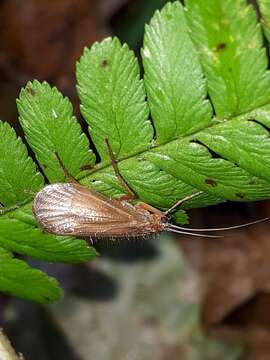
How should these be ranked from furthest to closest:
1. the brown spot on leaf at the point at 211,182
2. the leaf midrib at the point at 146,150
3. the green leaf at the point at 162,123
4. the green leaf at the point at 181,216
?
the green leaf at the point at 181,216 < the brown spot on leaf at the point at 211,182 < the leaf midrib at the point at 146,150 < the green leaf at the point at 162,123

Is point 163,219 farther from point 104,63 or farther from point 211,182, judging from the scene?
point 104,63

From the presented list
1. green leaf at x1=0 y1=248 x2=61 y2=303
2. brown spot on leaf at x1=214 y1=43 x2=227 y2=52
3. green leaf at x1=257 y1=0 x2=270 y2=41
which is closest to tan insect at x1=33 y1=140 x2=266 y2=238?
green leaf at x1=0 y1=248 x2=61 y2=303

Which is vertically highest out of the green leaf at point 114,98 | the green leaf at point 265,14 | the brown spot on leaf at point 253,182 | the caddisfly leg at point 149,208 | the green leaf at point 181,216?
the green leaf at point 114,98

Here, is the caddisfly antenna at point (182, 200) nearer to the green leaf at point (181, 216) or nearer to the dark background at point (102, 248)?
the green leaf at point (181, 216)

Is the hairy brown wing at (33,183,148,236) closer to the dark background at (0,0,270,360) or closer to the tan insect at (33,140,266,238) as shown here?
the tan insect at (33,140,266,238)

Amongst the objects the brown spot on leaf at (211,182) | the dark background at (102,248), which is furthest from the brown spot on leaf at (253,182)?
the dark background at (102,248)

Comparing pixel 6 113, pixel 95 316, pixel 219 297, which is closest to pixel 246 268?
pixel 219 297

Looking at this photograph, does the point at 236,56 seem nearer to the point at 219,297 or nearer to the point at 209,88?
the point at 209,88
